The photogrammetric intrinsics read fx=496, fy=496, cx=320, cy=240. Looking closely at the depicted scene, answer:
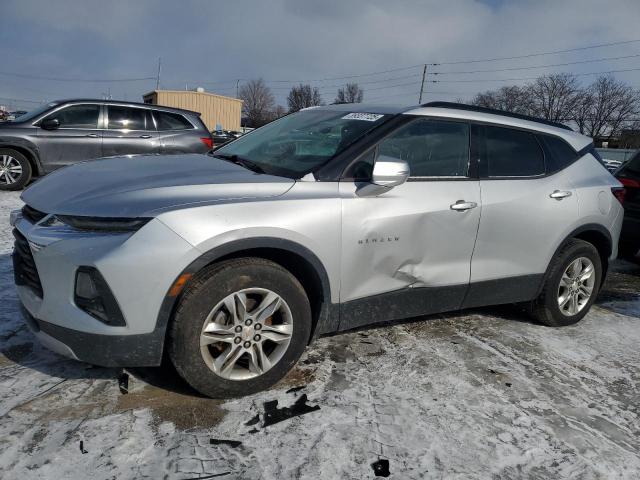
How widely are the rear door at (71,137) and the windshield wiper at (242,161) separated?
5.77 meters

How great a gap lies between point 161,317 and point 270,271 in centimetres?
58

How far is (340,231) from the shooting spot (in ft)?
9.09

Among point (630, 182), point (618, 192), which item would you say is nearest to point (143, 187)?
point (618, 192)

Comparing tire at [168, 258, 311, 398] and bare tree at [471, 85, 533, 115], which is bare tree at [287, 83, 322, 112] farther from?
tire at [168, 258, 311, 398]

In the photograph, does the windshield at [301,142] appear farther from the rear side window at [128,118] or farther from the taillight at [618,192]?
the rear side window at [128,118]

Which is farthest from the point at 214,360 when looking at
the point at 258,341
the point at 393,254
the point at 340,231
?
the point at 393,254

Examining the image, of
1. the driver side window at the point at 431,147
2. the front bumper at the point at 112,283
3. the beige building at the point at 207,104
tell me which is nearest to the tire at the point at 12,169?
the front bumper at the point at 112,283

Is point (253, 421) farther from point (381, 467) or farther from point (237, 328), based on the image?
point (381, 467)

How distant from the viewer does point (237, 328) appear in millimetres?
2568

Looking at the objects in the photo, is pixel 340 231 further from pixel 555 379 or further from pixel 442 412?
pixel 555 379

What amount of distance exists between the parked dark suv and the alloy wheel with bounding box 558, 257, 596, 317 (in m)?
6.64

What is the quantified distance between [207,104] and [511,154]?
4836 cm

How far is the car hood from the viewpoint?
93.6 inches

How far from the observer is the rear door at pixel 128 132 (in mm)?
8492
